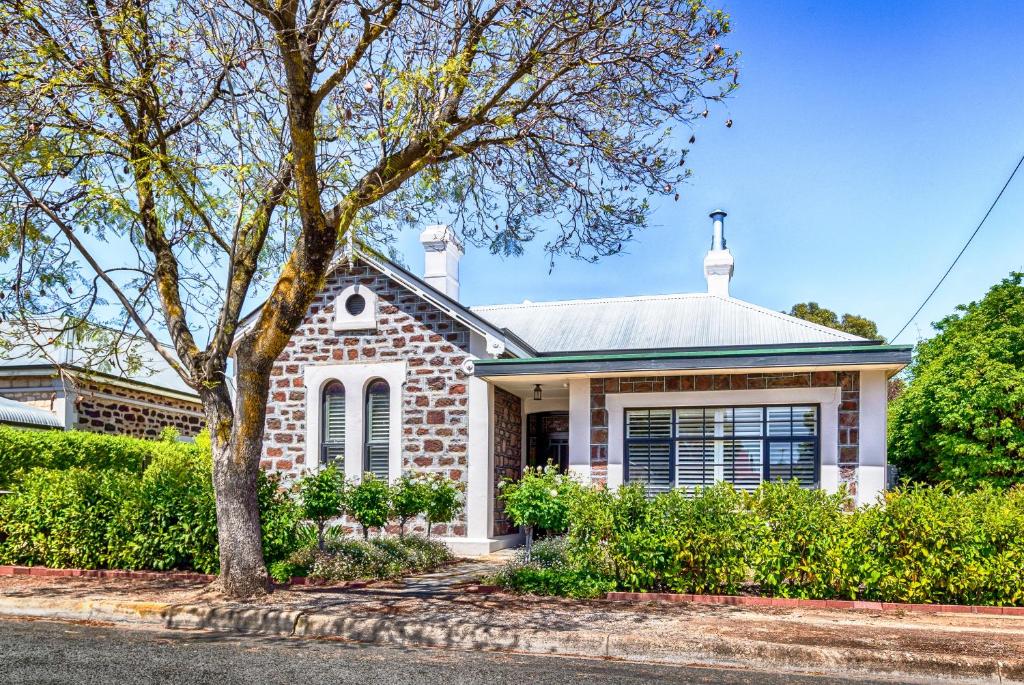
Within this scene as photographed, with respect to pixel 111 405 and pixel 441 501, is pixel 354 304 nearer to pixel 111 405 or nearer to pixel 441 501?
pixel 441 501

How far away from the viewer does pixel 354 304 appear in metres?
15.2

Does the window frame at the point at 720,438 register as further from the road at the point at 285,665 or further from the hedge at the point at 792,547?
the road at the point at 285,665

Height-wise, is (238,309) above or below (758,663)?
above

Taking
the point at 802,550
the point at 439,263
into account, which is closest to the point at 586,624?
the point at 802,550

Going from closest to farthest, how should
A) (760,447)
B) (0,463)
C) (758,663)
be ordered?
(758,663) < (760,447) < (0,463)

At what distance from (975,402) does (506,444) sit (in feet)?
28.0

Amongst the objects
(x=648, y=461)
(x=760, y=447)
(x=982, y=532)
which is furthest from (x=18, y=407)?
(x=982, y=532)

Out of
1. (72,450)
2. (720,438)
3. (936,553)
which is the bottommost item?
(936,553)

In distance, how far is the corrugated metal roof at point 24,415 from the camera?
16609 mm

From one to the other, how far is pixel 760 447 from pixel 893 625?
15.9 ft

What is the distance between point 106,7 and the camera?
8945 mm

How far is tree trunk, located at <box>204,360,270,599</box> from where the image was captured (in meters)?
9.20

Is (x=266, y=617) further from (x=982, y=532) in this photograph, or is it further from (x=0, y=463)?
(x=0, y=463)

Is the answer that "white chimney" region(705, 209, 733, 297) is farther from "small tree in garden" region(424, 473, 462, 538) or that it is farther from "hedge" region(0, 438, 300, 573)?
"hedge" region(0, 438, 300, 573)
